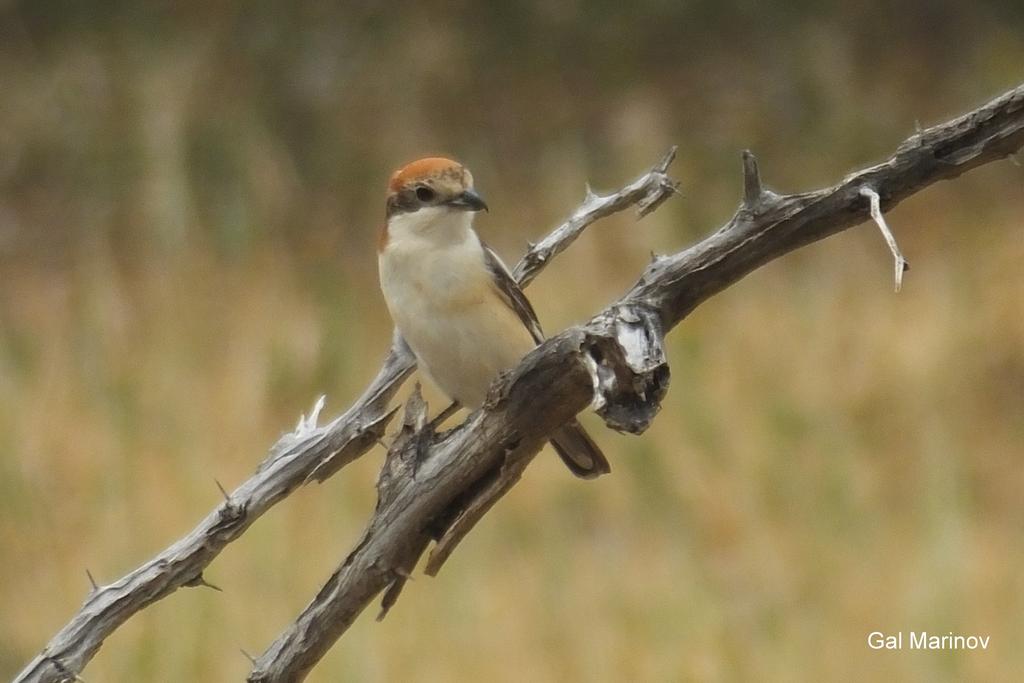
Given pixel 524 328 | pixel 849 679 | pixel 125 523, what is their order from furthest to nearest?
pixel 125 523 → pixel 849 679 → pixel 524 328

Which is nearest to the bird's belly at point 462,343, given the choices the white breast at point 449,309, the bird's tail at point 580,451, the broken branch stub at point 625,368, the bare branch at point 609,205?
the white breast at point 449,309

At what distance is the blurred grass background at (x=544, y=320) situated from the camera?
7457 millimetres

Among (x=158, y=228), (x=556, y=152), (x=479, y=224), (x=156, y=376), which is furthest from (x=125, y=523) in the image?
(x=556, y=152)

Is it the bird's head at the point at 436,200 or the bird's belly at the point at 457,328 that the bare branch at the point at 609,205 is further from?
the bird's head at the point at 436,200

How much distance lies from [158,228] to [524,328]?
242 inches

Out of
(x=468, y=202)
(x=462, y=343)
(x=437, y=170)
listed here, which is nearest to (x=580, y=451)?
(x=462, y=343)

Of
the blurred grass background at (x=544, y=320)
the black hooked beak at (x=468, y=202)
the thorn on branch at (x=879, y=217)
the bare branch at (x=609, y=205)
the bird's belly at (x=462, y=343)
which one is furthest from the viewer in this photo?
the blurred grass background at (x=544, y=320)

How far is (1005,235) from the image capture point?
360 inches

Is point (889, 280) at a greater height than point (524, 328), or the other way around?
point (524, 328)

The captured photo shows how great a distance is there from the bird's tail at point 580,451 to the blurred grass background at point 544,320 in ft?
12.6

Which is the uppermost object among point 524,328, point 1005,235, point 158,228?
point 158,228

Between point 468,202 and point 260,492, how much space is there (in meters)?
1.16

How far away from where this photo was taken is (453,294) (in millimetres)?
3363

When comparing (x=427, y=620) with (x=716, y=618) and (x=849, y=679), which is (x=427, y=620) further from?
(x=849, y=679)
